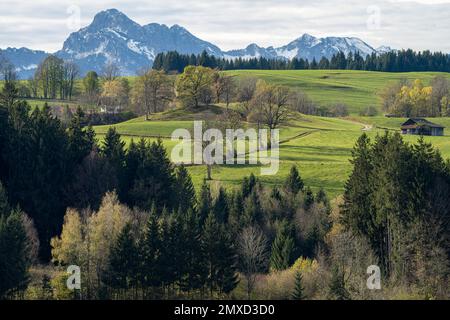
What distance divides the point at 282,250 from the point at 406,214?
10435 millimetres

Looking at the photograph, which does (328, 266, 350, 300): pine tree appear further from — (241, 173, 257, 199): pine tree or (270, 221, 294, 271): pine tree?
(241, 173, 257, 199): pine tree

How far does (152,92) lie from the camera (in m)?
140

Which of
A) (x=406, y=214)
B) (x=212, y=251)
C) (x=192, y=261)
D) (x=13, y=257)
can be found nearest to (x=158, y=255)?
(x=192, y=261)

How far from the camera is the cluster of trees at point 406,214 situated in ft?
184

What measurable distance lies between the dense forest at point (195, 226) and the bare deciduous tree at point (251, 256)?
161 millimetres

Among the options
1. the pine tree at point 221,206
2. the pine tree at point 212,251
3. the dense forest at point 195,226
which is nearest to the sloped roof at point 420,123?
the dense forest at point 195,226

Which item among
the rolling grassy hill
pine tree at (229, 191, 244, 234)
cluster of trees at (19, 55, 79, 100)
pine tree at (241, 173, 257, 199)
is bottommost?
pine tree at (229, 191, 244, 234)

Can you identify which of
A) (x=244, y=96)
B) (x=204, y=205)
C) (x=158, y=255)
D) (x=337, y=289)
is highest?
(x=244, y=96)

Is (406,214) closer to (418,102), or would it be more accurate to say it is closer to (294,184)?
(294,184)

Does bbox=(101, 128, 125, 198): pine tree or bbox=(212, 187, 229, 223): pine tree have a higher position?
bbox=(101, 128, 125, 198): pine tree

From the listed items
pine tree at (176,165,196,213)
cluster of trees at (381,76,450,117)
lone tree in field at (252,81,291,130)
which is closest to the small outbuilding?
lone tree in field at (252,81,291,130)

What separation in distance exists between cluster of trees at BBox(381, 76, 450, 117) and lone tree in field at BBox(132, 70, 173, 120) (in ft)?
162

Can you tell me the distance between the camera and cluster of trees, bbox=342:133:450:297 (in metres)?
56.0

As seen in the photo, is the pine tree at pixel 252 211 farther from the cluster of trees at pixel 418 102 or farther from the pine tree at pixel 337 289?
the cluster of trees at pixel 418 102
